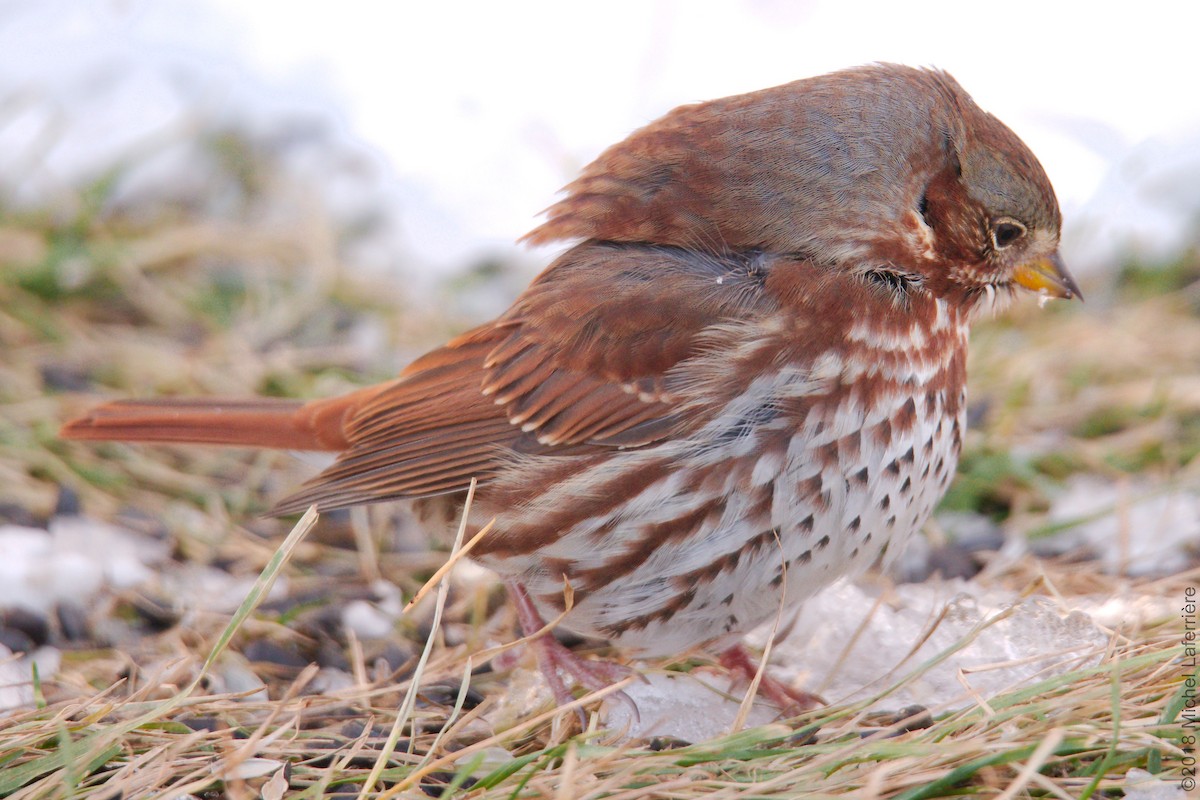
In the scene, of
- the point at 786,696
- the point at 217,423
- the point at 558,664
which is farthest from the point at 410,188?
the point at 786,696

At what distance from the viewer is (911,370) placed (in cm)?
279

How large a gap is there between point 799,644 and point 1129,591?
0.81m

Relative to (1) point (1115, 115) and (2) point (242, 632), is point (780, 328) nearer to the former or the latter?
(2) point (242, 632)

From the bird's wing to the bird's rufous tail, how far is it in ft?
0.79

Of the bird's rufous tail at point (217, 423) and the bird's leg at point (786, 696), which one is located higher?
the bird's rufous tail at point (217, 423)

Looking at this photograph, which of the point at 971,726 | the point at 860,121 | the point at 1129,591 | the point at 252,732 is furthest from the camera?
the point at 1129,591

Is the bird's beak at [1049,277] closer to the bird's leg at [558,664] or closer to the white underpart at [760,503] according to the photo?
the white underpart at [760,503]

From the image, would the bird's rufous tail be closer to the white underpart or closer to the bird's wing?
the bird's wing

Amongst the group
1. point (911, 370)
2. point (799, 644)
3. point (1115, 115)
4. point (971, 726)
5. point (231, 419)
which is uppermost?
point (1115, 115)

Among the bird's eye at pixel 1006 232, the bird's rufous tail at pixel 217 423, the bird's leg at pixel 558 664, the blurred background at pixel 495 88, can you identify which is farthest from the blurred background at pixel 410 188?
the bird's leg at pixel 558 664

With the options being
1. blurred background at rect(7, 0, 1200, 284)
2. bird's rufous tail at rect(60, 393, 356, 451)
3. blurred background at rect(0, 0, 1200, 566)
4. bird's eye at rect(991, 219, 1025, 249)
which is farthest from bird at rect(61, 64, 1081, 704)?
blurred background at rect(7, 0, 1200, 284)

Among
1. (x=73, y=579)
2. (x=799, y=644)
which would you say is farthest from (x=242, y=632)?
(x=799, y=644)

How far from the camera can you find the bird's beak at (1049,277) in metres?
3.05

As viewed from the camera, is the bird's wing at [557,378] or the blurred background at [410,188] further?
the blurred background at [410,188]
